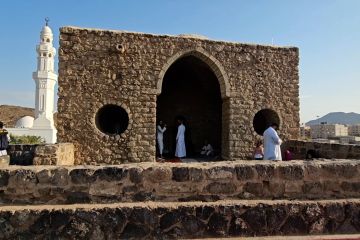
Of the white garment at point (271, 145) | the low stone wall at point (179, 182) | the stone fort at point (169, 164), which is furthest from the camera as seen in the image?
the white garment at point (271, 145)

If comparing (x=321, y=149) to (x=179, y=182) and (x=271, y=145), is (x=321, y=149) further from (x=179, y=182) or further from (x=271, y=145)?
(x=179, y=182)

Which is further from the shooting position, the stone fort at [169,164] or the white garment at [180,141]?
the white garment at [180,141]

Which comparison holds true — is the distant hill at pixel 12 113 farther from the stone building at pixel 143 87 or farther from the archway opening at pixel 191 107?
the stone building at pixel 143 87

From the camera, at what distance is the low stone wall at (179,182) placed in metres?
3.50

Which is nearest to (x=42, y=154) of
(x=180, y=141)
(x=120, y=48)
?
(x=120, y=48)

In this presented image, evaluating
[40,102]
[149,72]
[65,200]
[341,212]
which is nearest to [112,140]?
[149,72]

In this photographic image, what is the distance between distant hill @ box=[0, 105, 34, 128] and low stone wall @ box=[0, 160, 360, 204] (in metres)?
43.2

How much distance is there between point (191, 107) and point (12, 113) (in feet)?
134

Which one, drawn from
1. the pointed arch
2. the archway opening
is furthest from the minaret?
the pointed arch

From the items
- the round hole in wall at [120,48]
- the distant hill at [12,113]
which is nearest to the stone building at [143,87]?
the round hole in wall at [120,48]

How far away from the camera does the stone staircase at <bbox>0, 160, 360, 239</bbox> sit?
328cm

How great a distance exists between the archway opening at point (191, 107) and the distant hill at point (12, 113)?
34.9 m

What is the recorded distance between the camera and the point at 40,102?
34.8 metres

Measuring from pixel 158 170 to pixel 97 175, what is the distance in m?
0.63
